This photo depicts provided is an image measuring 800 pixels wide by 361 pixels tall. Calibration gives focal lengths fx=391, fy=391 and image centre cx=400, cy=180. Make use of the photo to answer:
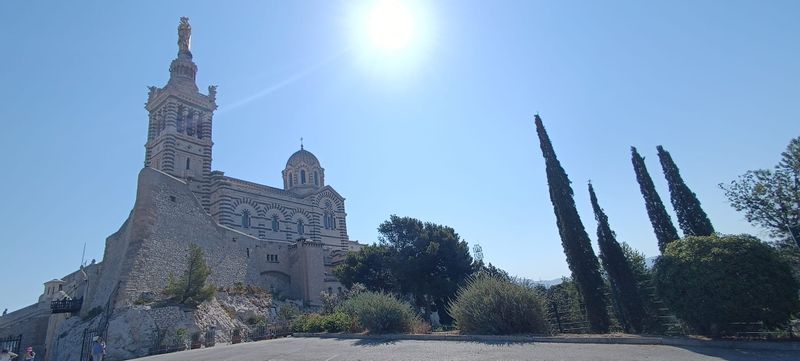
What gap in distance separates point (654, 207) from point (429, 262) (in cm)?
1409

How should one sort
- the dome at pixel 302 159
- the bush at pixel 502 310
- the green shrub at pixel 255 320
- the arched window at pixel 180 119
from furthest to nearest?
the dome at pixel 302 159 → the arched window at pixel 180 119 → the green shrub at pixel 255 320 → the bush at pixel 502 310

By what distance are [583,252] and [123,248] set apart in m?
25.4

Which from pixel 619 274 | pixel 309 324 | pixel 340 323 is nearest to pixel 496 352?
pixel 619 274

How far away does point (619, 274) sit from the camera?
40.4 feet

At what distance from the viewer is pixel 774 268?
810cm

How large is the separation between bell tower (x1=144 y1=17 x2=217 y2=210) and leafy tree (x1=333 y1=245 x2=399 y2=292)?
16134 mm

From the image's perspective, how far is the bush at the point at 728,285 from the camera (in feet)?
25.8

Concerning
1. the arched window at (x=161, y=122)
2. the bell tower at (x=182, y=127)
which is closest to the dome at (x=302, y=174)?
the bell tower at (x=182, y=127)

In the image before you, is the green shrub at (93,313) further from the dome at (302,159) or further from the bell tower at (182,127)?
the dome at (302,159)

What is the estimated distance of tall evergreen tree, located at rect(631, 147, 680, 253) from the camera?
14.9 m

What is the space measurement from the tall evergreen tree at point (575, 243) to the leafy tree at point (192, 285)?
1846cm

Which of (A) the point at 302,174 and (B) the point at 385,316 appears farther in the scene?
(A) the point at 302,174

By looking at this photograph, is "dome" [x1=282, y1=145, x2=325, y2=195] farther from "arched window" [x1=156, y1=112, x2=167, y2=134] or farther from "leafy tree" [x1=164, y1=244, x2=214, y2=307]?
"leafy tree" [x1=164, y1=244, x2=214, y2=307]

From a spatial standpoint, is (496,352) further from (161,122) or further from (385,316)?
(161,122)
